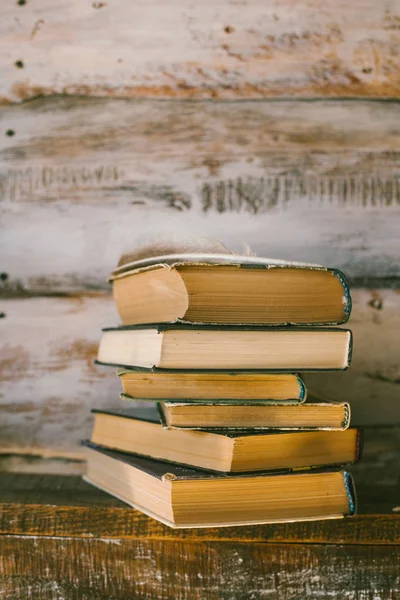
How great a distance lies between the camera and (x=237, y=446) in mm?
650

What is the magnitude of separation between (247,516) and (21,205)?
1.92 feet

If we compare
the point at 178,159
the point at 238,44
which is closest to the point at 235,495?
the point at 178,159

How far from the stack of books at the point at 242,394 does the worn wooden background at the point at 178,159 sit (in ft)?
0.85

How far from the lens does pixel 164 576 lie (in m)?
0.74

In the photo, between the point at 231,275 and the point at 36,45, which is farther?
the point at 36,45

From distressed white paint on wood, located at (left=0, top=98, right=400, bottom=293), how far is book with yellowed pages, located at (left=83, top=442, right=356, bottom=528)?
367mm

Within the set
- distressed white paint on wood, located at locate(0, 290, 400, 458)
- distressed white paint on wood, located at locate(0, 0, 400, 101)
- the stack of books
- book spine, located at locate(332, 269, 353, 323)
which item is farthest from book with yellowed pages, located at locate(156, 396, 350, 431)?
distressed white paint on wood, located at locate(0, 0, 400, 101)

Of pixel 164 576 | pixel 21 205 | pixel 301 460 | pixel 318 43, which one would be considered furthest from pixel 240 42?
pixel 164 576

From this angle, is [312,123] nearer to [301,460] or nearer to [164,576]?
[301,460]

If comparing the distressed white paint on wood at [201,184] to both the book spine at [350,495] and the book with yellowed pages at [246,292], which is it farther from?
the book spine at [350,495]

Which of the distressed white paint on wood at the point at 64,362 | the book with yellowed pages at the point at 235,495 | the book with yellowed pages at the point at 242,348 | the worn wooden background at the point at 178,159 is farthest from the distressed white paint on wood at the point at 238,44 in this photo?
the book with yellowed pages at the point at 235,495

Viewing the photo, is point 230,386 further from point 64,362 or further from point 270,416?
point 64,362

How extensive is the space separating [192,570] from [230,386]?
239mm

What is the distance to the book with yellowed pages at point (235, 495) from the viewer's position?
2.14 ft
